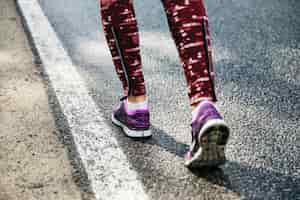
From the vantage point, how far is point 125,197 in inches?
73.9

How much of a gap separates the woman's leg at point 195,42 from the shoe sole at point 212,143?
0.13 metres

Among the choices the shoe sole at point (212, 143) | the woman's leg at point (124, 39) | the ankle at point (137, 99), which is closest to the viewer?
the shoe sole at point (212, 143)

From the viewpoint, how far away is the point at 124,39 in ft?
7.14

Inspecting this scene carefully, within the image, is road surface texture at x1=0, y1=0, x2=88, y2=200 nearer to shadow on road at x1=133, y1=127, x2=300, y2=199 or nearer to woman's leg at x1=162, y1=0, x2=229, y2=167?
shadow on road at x1=133, y1=127, x2=300, y2=199

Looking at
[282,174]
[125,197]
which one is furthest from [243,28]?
[125,197]

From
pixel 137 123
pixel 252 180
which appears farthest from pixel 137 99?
pixel 252 180

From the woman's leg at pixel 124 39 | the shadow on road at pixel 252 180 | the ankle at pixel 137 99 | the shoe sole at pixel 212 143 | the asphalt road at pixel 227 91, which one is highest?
the woman's leg at pixel 124 39

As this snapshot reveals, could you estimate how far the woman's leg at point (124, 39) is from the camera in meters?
2.14

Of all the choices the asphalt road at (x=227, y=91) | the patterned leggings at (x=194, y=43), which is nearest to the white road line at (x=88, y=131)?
the asphalt road at (x=227, y=91)

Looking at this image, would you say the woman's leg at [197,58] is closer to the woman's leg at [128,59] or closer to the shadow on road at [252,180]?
the shadow on road at [252,180]

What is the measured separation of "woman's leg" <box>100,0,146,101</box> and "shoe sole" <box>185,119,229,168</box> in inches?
18.2

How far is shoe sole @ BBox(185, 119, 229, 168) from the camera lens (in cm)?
184

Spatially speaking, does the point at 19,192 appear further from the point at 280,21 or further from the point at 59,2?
the point at 59,2

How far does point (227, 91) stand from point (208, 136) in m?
Result: 1.08
